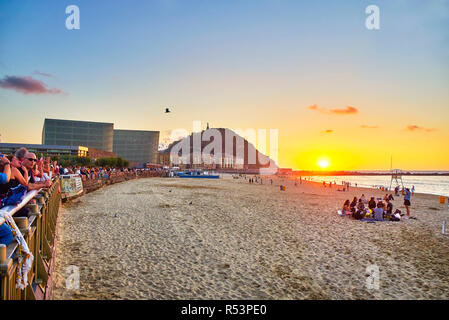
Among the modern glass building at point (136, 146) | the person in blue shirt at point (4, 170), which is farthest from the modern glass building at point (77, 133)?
the person in blue shirt at point (4, 170)

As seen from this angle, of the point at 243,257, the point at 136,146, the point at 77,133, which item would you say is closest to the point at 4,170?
the point at 243,257

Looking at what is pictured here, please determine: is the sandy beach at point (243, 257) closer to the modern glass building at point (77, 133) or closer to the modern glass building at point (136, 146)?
the modern glass building at point (77, 133)

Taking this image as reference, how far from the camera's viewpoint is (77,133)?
124m

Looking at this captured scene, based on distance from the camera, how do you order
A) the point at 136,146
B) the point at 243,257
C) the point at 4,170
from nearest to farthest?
1. the point at 4,170
2. the point at 243,257
3. the point at 136,146

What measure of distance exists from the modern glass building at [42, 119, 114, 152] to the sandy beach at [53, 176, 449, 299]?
12171 cm

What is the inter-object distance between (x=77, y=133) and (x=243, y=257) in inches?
5209

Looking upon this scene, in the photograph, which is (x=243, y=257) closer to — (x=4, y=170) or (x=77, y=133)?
(x=4, y=170)

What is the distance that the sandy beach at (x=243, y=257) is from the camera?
21.4ft

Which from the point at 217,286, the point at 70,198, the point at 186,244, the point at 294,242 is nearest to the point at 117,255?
the point at 186,244

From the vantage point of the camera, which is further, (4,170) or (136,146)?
(136,146)

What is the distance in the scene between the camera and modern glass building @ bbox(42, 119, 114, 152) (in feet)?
391

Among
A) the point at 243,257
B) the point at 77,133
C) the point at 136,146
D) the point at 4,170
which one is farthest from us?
the point at 136,146

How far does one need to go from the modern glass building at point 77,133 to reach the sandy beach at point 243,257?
399 feet

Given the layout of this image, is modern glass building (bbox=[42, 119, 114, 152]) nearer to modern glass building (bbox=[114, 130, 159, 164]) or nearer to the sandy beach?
modern glass building (bbox=[114, 130, 159, 164])
